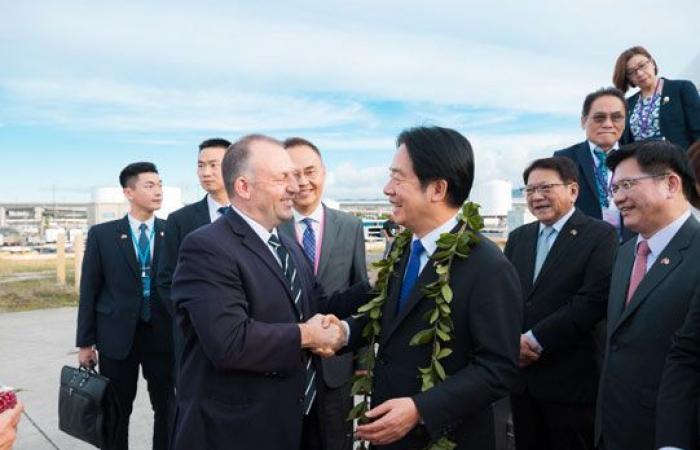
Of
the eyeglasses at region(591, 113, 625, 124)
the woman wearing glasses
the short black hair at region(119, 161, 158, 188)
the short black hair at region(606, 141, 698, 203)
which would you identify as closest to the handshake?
the short black hair at region(606, 141, 698, 203)

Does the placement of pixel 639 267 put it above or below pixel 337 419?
above

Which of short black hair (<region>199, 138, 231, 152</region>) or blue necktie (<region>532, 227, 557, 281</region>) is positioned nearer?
A: blue necktie (<region>532, 227, 557, 281</region>)

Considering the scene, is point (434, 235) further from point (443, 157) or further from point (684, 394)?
point (684, 394)

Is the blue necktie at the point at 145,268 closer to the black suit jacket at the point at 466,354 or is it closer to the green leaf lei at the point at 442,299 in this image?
the green leaf lei at the point at 442,299

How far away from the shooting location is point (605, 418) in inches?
104

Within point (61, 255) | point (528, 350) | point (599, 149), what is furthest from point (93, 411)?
point (61, 255)

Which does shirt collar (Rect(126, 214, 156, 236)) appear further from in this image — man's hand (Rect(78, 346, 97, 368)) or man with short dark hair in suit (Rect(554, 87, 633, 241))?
man with short dark hair in suit (Rect(554, 87, 633, 241))

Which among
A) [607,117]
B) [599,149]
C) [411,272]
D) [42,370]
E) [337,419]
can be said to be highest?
[607,117]

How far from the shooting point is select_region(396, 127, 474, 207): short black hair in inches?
92.7

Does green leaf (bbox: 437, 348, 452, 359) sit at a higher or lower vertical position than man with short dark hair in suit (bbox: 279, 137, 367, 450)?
lower

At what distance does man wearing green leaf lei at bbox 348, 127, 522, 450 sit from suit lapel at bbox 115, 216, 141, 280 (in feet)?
9.51

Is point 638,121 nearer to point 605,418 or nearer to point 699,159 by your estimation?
point 699,159

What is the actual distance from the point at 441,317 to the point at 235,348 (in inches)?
32.9

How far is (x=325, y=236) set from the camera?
12.8 ft
